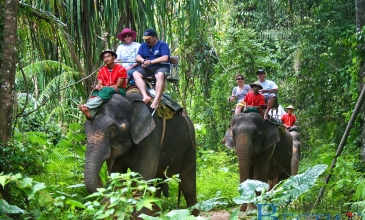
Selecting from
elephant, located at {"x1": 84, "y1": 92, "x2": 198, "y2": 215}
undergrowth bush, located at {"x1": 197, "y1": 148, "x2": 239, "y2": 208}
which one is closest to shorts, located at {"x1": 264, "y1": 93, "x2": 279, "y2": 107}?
undergrowth bush, located at {"x1": 197, "y1": 148, "x2": 239, "y2": 208}

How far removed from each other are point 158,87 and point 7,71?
7.21 ft

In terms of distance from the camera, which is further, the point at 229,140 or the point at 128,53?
the point at 229,140

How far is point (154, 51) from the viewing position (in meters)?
9.38

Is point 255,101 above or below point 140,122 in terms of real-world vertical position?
below

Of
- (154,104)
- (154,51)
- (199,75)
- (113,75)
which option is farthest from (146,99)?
(199,75)

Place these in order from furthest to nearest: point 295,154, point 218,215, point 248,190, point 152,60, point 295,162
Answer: point 295,154, point 295,162, point 218,215, point 152,60, point 248,190

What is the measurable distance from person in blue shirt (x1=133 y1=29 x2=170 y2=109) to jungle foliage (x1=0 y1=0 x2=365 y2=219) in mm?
894

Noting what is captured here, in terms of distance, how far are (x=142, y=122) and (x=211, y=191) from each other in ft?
17.8

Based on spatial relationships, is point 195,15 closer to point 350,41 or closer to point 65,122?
point 350,41

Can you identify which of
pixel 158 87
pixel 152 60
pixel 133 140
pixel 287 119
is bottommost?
pixel 287 119

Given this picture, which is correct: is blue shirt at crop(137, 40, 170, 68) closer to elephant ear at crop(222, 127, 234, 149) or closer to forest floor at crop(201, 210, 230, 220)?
forest floor at crop(201, 210, 230, 220)

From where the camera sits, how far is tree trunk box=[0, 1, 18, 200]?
7266 mm

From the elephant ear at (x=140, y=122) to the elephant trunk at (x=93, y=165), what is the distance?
671 millimetres

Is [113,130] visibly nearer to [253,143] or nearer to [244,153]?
[244,153]
